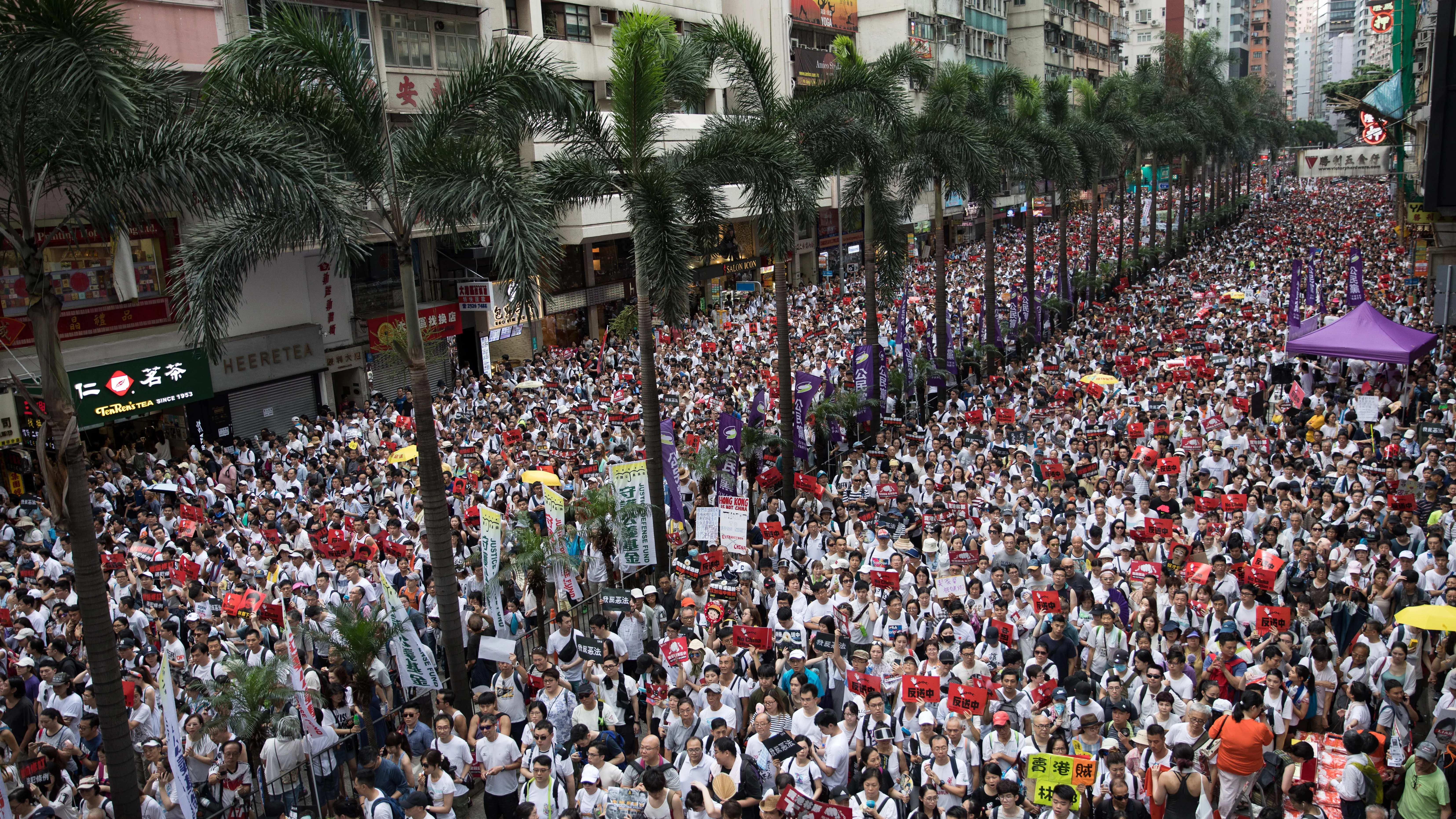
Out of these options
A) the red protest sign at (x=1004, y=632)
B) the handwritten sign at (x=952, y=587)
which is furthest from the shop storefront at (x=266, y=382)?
the red protest sign at (x=1004, y=632)

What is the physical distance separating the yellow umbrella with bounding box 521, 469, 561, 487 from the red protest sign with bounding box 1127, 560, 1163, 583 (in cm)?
845

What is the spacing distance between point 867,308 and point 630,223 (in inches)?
329

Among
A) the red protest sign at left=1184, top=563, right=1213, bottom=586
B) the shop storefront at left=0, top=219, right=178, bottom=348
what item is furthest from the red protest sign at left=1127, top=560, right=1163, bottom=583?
the shop storefront at left=0, top=219, right=178, bottom=348

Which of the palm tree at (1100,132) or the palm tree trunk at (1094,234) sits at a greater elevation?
the palm tree at (1100,132)

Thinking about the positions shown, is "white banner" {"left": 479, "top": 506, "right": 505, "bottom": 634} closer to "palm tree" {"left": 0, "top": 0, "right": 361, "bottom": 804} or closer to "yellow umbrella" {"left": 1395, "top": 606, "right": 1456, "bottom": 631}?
"palm tree" {"left": 0, "top": 0, "right": 361, "bottom": 804}

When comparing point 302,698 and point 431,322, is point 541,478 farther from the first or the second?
point 431,322

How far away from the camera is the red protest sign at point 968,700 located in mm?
8555

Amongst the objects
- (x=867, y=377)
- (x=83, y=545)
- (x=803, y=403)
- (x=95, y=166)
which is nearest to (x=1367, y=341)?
(x=867, y=377)

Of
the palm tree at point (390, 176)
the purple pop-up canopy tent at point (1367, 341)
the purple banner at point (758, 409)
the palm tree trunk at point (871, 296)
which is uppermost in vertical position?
the palm tree at point (390, 176)

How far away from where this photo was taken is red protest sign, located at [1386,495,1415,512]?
12672 millimetres

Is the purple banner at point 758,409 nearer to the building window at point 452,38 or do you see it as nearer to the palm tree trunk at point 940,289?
the palm tree trunk at point 940,289

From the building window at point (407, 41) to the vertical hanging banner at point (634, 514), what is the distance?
1809 centimetres

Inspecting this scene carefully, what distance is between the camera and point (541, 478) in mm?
16578

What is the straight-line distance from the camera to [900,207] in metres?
23.6
